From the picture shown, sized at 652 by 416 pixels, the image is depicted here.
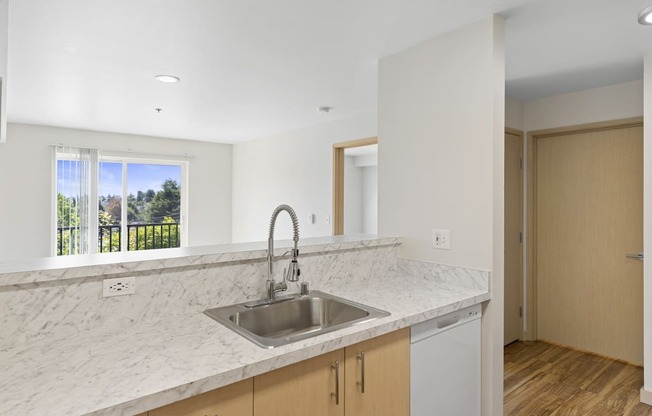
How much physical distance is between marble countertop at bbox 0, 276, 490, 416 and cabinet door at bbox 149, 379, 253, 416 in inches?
1.6

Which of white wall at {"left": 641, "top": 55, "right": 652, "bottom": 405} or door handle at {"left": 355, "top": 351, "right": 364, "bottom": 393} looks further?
white wall at {"left": 641, "top": 55, "right": 652, "bottom": 405}

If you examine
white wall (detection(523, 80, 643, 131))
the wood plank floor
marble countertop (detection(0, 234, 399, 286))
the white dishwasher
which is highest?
white wall (detection(523, 80, 643, 131))

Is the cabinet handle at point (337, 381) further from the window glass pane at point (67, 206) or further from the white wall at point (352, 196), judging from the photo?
the white wall at point (352, 196)

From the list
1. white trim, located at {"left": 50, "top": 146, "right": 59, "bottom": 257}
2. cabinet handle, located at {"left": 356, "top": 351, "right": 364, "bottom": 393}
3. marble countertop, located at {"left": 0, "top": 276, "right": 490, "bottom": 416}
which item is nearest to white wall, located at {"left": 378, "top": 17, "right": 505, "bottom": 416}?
marble countertop, located at {"left": 0, "top": 276, "right": 490, "bottom": 416}

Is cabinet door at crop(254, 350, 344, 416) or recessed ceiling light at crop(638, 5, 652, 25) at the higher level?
recessed ceiling light at crop(638, 5, 652, 25)

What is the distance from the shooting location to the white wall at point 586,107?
2964mm

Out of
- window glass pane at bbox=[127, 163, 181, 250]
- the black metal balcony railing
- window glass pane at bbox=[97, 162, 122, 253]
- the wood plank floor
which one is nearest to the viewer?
the wood plank floor

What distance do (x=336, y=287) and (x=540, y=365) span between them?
7.03 feet

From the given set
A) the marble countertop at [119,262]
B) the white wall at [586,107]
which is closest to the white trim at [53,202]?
the marble countertop at [119,262]

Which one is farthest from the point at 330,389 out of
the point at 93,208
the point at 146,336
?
the point at 93,208

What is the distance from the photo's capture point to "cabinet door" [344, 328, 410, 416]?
1.39m

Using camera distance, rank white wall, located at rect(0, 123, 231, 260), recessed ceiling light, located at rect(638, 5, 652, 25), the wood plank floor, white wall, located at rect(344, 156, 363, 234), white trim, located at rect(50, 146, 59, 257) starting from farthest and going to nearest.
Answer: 1. white wall, located at rect(344, 156, 363, 234)
2. white trim, located at rect(50, 146, 59, 257)
3. white wall, located at rect(0, 123, 231, 260)
4. the wood plank floor
5. recessed ceiling light, located at rect(638, 5, 652, 25)

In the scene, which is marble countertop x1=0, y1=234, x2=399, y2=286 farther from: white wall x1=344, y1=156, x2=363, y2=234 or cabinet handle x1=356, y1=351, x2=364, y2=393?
white wall x1=344, y1=156, x2=363, y2=234

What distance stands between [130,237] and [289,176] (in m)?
2.46
